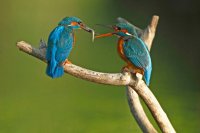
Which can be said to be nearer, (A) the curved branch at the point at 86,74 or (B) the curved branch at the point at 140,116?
(A) the curved branch at the point at 86,74

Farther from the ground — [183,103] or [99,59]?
[99,59]

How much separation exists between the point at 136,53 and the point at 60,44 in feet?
0.65

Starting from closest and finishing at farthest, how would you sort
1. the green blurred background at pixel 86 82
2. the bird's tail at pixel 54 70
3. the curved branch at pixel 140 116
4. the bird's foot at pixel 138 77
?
1. the bird's tail at pixel 54 70
2. the bird's foot at pixel 138 77
3. the curved branch at pixel 140 116
4. the green blurred background at pixel 86 82

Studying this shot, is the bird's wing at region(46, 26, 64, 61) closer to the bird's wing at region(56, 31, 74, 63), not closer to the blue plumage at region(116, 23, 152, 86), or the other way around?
the bird's wing at region(56, 31, 74, 63)

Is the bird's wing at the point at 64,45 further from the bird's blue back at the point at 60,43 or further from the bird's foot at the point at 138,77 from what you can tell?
the bird's foot at the point at 138,77

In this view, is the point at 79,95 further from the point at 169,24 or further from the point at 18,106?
the point at 169,24

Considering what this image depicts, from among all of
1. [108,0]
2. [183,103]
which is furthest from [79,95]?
[108,0]

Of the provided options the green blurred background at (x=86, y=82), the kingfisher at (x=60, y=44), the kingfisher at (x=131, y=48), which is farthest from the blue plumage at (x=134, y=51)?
the green blurred background at (x=86, y=82)

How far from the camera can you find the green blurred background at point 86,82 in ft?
9.52

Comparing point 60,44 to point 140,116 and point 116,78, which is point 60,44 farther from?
point 140,116

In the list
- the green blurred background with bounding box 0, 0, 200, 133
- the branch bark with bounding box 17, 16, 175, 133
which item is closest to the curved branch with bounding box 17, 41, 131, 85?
the branch bark with bounding box 17, 16, 175, 133

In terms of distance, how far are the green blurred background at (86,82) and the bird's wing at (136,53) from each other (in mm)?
1551

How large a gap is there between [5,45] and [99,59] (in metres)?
0.66

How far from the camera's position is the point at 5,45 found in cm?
355
